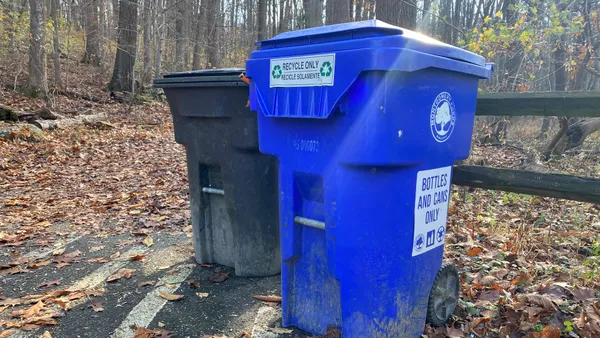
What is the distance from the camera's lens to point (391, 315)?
1.95 meters

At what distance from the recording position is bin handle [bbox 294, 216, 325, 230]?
6.52 ft

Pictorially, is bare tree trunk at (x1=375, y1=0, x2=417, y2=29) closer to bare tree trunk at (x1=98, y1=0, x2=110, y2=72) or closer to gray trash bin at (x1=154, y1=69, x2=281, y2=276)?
gray trash bin at (x1=154, y1=69, x2=281, y2=276)

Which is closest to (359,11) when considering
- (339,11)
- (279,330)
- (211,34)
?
(339,11)

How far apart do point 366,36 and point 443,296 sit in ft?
4.69

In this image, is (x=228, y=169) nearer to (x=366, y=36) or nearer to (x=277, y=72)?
(x=277, y=72)

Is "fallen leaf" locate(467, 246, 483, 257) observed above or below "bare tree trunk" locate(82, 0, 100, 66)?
below

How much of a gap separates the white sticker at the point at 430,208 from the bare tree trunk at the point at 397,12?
15.0 ft

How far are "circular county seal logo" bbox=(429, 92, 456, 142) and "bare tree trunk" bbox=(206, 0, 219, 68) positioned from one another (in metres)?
17.5

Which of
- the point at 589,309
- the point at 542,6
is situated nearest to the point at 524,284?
the point at 589,309

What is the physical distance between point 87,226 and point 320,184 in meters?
3.08

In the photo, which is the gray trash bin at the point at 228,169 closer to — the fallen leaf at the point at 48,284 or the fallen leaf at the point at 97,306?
the fallen leaf at the point at 97,306

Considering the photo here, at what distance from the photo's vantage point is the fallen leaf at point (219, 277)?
2805mm

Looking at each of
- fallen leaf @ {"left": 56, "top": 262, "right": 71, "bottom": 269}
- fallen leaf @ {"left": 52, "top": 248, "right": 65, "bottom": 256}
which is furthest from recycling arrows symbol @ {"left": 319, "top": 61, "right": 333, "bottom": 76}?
fallen leaf @ {"left": 52, "top": 248, "right": 65, "bottom": 256}

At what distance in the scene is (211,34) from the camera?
755 inches
